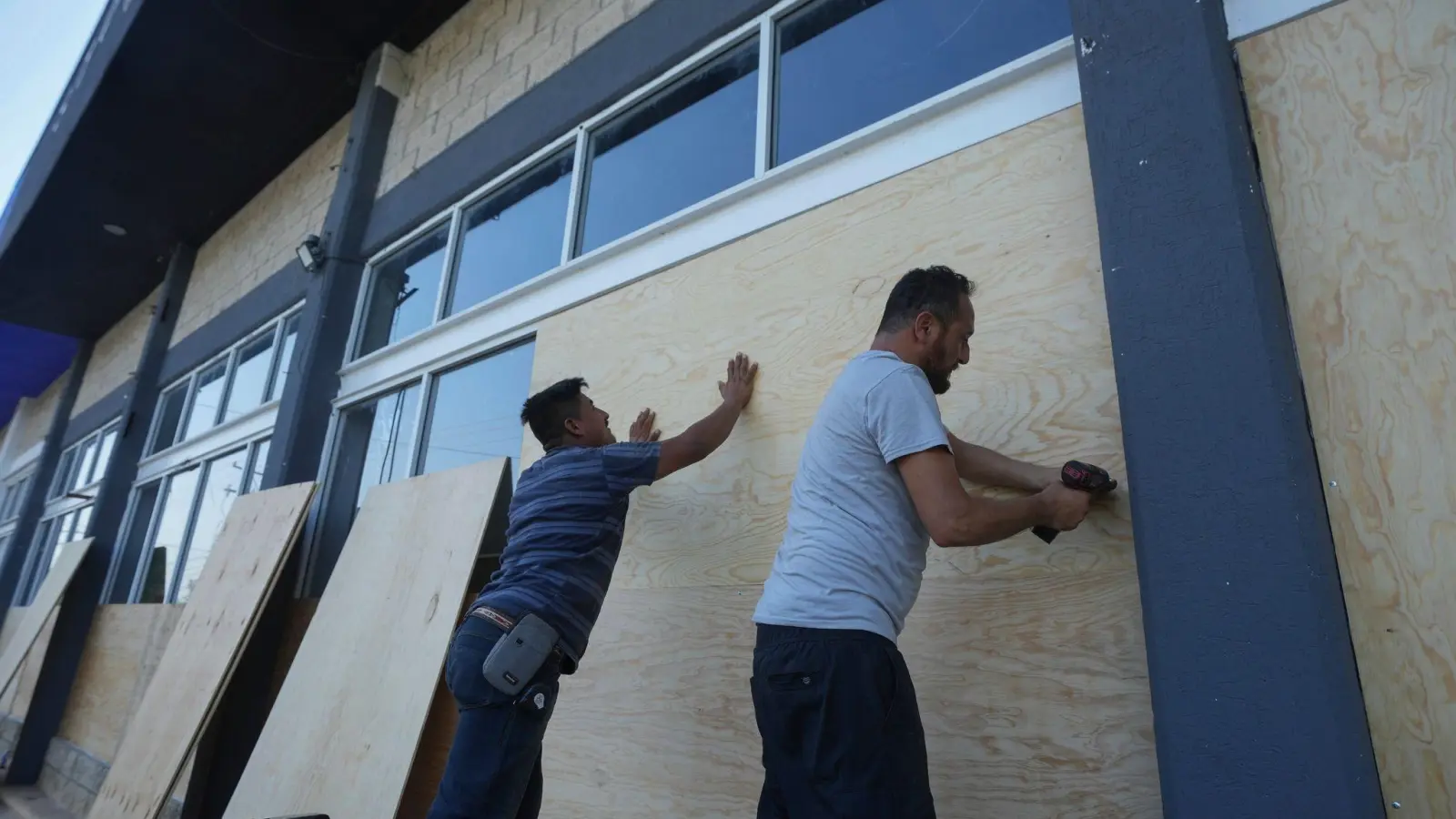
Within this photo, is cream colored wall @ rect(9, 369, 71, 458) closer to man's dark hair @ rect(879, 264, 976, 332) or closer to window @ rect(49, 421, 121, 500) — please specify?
window @ rect(49, 421, 121, 500)

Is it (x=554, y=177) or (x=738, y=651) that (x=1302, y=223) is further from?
(x=554, y=177)

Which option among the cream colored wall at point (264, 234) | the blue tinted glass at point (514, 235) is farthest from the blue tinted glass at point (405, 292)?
the cream colored wall at point (264, 234)

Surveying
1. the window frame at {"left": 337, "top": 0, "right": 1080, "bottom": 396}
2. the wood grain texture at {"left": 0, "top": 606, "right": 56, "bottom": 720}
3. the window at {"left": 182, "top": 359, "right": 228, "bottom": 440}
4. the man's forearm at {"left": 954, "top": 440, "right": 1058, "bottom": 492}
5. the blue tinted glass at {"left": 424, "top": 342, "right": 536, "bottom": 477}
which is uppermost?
the window at {"left": 182, "top": 359, "right": 228, "bottom": 440}

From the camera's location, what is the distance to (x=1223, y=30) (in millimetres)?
1720

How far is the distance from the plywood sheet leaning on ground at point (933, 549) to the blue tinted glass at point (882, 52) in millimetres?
323

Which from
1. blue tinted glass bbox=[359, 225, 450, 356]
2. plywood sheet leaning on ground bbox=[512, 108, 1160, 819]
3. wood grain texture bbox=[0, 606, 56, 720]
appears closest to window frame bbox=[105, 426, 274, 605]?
wood grain texture bbox=[0, 606, 56, 720]

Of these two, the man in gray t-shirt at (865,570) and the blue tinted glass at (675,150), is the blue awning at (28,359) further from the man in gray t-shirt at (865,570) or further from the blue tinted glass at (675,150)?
the man in gray t-shirt at (865,570)

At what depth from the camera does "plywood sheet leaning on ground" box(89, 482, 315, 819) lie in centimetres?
365

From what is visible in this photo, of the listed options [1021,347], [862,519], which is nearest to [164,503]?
[862,519]

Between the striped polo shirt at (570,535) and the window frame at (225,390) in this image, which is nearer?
the striped polo shirt at (570,535)

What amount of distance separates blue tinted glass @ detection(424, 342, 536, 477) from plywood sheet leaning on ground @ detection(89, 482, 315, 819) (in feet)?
2.97

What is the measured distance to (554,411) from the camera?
2.52 metres

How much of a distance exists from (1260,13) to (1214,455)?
3.25ft

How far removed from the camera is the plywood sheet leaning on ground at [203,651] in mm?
3654
